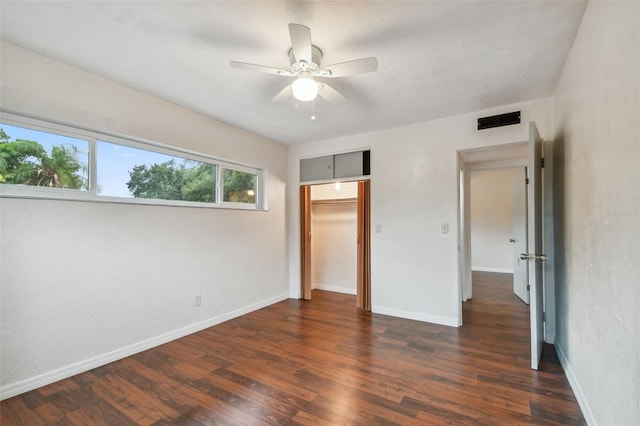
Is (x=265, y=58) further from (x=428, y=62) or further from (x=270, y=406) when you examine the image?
(x=270, y=406)

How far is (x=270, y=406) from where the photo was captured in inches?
73.3

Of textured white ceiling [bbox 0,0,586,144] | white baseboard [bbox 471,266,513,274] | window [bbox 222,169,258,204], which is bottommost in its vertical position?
white baseboard [bbox 471,266,513,274]

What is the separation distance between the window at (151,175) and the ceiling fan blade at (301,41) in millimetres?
2044

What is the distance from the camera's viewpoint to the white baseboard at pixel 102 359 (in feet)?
6.46

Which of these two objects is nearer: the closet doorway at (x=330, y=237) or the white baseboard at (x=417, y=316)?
the white baseboard at (x=417, y=316)

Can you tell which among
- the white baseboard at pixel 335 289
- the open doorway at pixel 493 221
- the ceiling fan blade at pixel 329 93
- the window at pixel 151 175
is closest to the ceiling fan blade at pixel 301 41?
the ceiling fan blade at pixel 329 93

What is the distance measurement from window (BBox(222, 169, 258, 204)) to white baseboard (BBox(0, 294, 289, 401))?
1.55m

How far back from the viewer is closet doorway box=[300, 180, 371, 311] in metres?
4.56

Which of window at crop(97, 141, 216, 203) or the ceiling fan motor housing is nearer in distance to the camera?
the ceiling fan motor housing

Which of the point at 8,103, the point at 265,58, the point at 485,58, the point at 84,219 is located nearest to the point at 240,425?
the point at 84,219

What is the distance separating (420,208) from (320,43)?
2352 millimetres

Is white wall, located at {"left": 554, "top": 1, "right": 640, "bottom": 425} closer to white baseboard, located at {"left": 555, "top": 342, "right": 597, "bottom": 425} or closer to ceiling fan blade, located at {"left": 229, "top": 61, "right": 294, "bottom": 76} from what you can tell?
white baseboard, located at {"left": 555, "top": 342, "right": 597, "bottom": 425}

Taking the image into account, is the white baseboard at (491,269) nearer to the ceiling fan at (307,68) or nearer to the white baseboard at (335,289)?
the white baseboard at (335,289)

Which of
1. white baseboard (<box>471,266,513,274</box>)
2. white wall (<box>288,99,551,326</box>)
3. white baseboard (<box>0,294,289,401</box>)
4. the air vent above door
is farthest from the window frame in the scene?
white baseboard (<box>471,266,513,274</box>)
